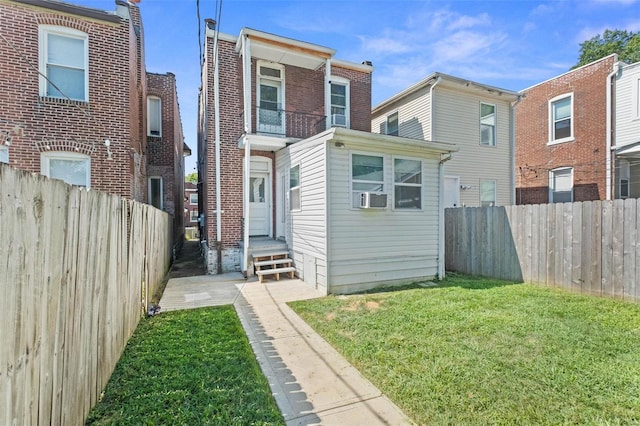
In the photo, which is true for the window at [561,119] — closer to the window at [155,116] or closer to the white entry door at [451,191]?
the white entry door at [451,191]

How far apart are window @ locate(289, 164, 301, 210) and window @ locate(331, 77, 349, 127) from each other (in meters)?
3.78

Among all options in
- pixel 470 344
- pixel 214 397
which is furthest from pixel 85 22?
pixel 470 344

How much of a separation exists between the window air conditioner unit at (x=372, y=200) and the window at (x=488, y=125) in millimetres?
8286

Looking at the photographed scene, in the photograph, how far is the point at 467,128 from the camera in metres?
12.3

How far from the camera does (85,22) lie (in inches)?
306

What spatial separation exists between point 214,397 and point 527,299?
5672 mm

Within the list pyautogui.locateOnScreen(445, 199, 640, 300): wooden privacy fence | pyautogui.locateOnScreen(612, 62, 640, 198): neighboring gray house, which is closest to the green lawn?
pyautogui.locateOnScreen(445, 199, 640, 300): wooden privacy fence

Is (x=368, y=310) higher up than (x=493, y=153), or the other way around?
(x=493, y=153)

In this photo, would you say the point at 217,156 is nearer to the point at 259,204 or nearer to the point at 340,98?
the point at 259,204

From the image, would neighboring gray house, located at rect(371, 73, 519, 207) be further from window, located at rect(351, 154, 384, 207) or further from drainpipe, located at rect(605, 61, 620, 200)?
window, located at rect(351, 154, 384, 207)

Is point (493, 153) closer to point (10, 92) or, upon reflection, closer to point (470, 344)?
point (470, 344)

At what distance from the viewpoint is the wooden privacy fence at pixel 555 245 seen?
5.54m

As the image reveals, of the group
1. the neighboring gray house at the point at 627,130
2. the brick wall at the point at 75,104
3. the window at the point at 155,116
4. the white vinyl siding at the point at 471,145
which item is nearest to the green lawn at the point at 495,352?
the brick wall at the point at 75,104

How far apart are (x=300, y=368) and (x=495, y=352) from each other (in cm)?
230
